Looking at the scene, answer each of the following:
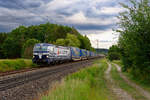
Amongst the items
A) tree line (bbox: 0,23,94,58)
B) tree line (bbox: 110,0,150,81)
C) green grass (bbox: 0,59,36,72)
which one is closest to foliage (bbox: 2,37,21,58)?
tree line (bbox: 0,23,94,58)

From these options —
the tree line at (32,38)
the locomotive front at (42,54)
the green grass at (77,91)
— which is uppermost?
the tree line at (32,38)

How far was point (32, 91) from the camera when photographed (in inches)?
414

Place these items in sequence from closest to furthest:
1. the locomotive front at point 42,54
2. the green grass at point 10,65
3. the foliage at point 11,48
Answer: the green grass at point 10,65, the locomotive front at point 42,54, the foliage at point 11,48

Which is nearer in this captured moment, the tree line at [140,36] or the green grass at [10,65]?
the tree line at [140,36]

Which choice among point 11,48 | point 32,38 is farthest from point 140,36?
point 32,38

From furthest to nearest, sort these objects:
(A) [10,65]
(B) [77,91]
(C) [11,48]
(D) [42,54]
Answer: (C) [11,48]
(D) [42,54]
(A) [10,65]
(B) [77,91]

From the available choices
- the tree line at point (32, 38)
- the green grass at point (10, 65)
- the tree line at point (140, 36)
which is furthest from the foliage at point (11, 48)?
the tree line at point (140, 36)

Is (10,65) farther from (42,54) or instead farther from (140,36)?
(140,36)

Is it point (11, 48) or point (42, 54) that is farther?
point (11, 48)

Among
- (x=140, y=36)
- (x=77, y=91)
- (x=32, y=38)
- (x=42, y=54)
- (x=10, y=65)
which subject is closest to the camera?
(x=77, y=91)

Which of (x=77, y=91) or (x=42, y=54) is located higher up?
(x=42, y=54)

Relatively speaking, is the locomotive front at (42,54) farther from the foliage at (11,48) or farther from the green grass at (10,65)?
the foliage at (11,48)

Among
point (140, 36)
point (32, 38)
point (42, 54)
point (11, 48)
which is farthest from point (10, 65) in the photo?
point (32, 38)

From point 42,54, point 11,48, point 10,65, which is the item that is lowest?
point 10,65
